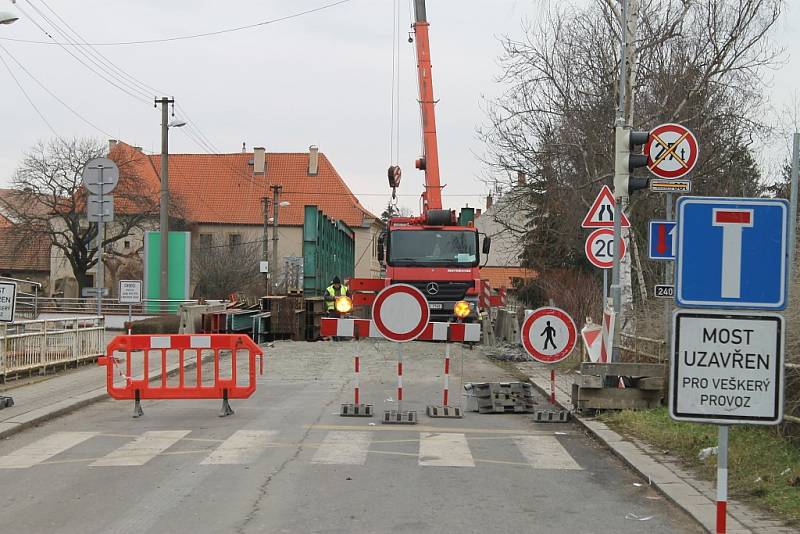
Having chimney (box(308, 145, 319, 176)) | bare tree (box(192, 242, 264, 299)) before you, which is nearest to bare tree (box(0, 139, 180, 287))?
bare tree (box(192, 242, 264, 299))

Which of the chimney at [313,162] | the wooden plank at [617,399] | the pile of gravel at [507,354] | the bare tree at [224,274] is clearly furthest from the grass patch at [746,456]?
the chimney at [313,162]

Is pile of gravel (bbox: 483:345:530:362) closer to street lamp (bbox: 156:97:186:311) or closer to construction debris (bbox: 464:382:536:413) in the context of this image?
construction debris (bbox: 464:382:536:413)

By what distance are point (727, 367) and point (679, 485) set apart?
3.27 m

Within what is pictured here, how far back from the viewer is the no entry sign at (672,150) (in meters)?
12.5

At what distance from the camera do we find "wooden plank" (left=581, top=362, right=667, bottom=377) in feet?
39.0

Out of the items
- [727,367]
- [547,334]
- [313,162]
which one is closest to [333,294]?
[547,334]

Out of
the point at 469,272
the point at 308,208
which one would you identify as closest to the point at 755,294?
the point at 469,272

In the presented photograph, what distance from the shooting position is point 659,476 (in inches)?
328

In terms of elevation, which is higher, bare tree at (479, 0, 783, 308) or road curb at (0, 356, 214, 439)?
bare tree at (479, 0, 783, 308)

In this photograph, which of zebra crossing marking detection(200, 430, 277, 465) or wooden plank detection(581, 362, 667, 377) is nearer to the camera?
zebra crossing marking detection(200, 430, 277, 465)

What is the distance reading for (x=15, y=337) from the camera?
15.9 metres

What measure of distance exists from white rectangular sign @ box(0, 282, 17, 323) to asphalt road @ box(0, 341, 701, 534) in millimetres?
1749

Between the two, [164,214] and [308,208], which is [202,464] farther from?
[164,214]

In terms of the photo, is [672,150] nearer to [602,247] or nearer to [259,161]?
[602,247]
